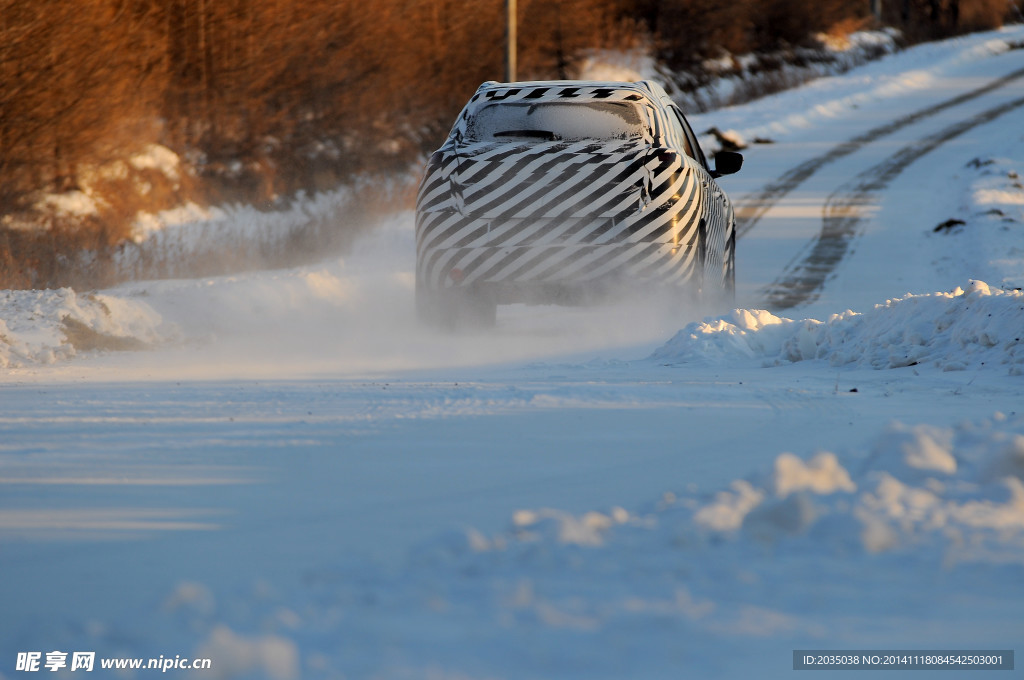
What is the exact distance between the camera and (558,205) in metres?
7.12

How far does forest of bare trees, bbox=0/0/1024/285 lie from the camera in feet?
48.7

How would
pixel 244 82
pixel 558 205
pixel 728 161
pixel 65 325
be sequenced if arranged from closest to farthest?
pixel 558 205, pixel 65 325, pixel 728 161, pixel 244 82

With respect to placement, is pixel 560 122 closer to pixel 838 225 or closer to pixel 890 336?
pixel 890 336

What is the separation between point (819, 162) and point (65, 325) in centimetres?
1559

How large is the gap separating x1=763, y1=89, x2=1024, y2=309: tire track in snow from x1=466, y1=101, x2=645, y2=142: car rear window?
2.71m

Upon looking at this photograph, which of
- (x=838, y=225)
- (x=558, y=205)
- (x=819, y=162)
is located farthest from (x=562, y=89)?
(x=819, y=162)

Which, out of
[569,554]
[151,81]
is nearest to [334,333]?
[569,554]

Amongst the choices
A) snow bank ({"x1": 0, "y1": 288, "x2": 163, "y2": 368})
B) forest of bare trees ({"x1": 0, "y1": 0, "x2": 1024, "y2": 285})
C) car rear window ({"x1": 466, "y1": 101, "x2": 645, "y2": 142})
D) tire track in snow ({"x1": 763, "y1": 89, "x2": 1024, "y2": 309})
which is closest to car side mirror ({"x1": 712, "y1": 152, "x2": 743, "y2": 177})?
car rear window ({"x1": 466, "y1": 101, "x2": 645, "y2": 142})

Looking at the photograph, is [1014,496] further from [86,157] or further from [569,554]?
[86,157]

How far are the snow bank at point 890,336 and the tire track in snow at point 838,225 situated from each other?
295 centimetres

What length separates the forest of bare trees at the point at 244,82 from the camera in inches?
584

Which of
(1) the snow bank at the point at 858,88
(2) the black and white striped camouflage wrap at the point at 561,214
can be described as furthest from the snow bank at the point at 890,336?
(1) the snow bank at the point at 858,88

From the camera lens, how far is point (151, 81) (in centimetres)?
1747

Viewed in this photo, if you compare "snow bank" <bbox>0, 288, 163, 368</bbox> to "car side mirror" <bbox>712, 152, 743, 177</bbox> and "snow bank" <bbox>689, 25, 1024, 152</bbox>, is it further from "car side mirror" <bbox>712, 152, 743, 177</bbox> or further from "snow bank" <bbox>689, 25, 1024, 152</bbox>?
"snow bank" <bbox>689, 25, 1024, 152</bbox>
